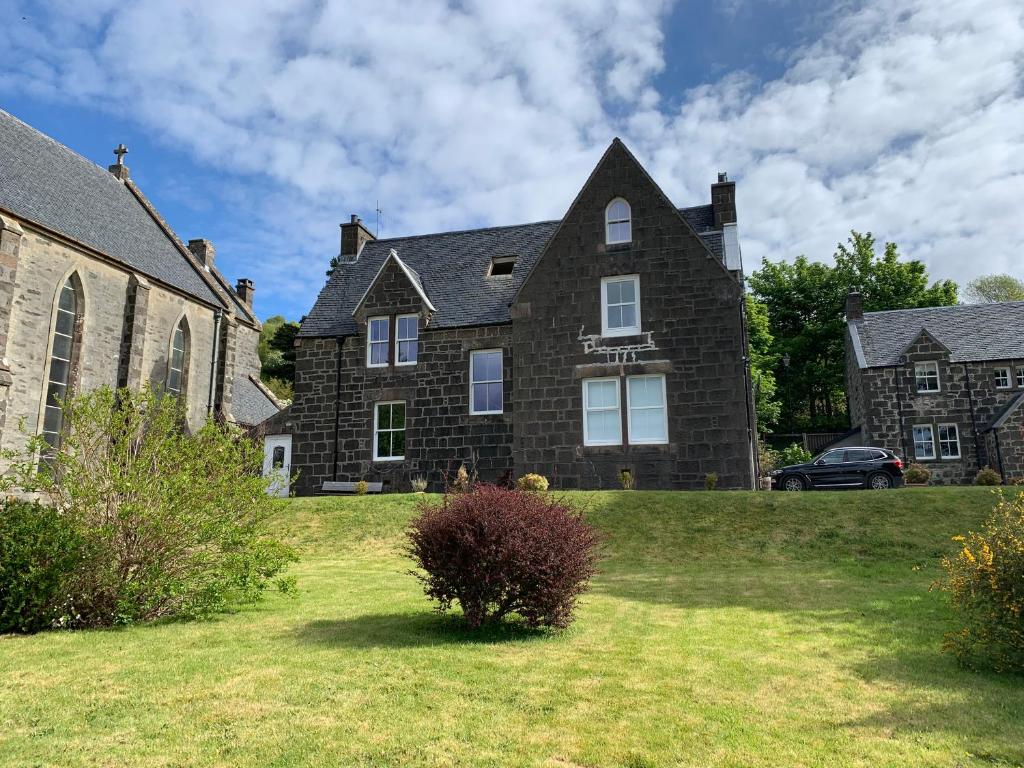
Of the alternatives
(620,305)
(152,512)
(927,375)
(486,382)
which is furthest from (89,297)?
(927,375)

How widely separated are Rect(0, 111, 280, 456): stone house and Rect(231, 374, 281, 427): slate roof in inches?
10.4

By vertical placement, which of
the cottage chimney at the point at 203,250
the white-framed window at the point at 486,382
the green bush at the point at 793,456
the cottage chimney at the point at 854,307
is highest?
the cottage chimney at the point at 203,250

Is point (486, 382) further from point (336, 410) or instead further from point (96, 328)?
point (96, 328)

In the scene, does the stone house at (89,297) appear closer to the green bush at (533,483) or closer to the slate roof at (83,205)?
the slate roof at (83,205)

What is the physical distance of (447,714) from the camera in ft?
19.8

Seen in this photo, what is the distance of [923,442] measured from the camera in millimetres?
38281

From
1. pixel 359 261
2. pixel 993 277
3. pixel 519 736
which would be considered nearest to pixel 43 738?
pixel 519 736

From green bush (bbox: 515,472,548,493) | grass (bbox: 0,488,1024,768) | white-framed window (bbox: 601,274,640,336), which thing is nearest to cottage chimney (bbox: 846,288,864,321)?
white-framed window (bbox: 601,274,640,336)

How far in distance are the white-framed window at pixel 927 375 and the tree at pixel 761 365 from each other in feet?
31.2

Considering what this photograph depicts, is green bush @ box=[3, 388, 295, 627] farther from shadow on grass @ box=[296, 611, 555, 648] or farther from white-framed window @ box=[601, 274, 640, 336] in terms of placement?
white-framed window @ box=[601, 274, 640, 336]

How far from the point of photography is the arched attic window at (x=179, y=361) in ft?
103

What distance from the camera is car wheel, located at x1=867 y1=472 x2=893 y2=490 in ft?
81.8

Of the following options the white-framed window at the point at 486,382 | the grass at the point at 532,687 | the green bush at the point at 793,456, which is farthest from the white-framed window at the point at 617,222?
the green bush at the point at 793,456

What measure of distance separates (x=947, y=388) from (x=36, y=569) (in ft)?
134
